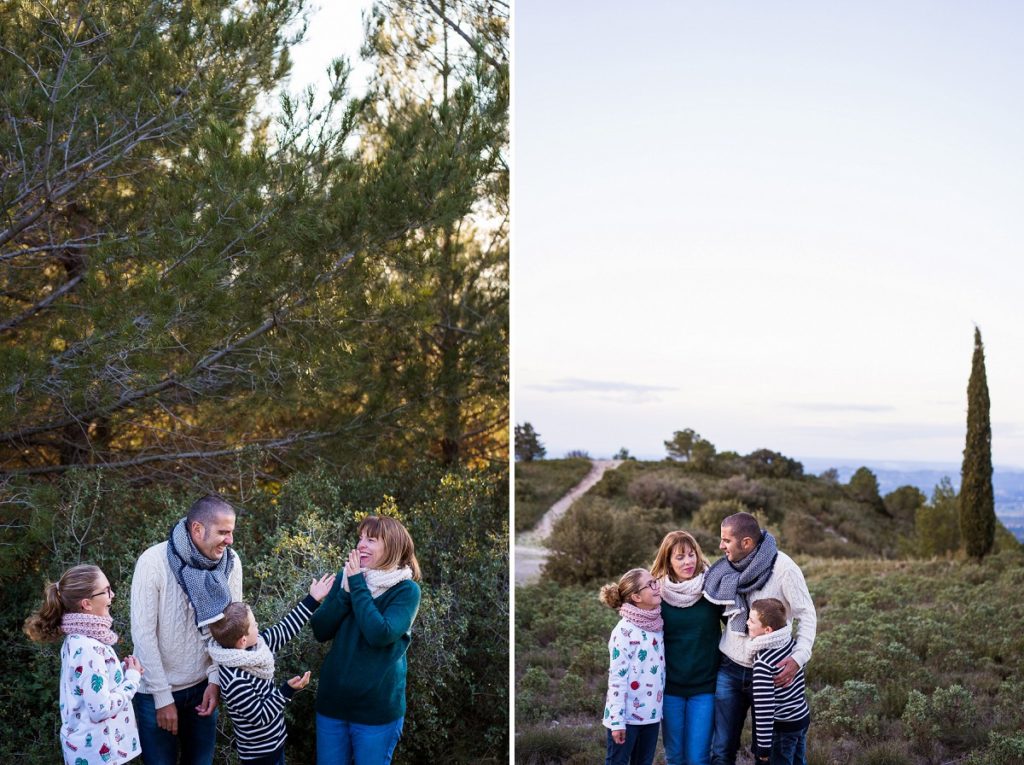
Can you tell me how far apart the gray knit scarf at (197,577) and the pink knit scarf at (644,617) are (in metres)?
1.09

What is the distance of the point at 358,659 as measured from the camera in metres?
2.67

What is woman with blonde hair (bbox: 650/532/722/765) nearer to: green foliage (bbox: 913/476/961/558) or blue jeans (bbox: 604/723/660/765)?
blue jeans (bbox: 604/723/660/765)

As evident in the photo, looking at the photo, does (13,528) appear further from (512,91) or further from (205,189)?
(512,91)

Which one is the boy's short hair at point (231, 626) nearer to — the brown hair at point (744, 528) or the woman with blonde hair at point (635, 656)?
the woman with blonde hair at point (635, 656)

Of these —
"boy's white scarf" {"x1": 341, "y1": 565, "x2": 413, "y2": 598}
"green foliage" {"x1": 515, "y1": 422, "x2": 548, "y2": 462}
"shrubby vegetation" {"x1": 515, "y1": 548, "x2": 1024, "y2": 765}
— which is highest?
"green foliage" {"x1": 515, "y1": 422, "x2": 548, "y2": 462}

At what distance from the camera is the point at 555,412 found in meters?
7.16

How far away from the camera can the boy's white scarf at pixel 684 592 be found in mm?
2891

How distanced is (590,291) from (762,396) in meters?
1.37

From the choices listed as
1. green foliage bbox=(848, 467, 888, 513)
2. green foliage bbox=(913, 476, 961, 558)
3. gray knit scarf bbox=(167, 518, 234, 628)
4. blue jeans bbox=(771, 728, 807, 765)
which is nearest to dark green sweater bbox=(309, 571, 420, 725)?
gray knit scarf bbox=(167, 518, 234, 628)

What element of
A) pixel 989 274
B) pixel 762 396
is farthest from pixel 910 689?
pixel 989 274

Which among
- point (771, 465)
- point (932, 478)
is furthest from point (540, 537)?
point (932, 478)

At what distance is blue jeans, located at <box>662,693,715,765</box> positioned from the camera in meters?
2.89

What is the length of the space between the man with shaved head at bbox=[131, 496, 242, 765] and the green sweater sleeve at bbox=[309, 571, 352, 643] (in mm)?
236

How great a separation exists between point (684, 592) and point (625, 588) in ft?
0.62
